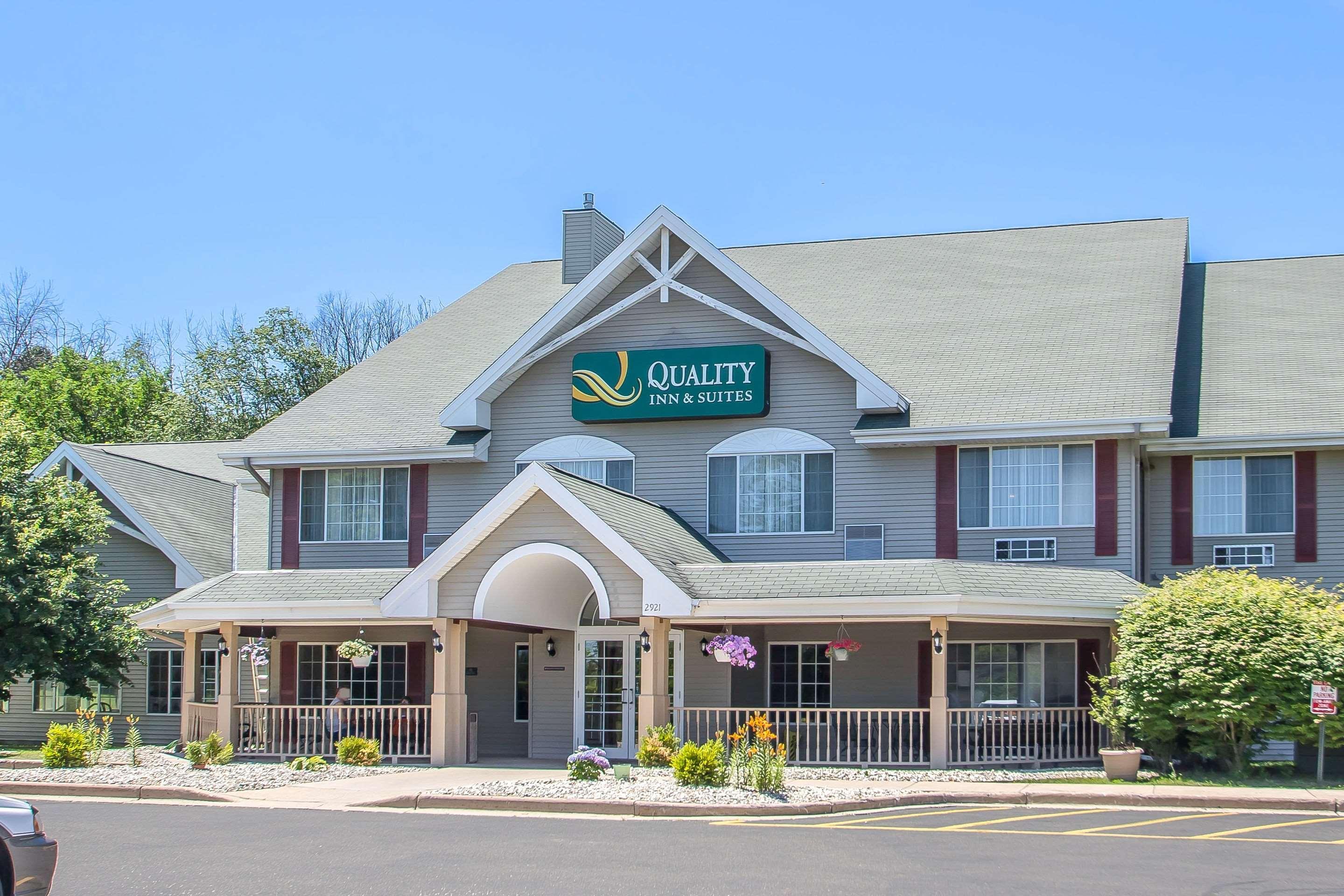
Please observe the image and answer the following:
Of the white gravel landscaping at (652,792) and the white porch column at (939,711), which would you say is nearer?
the white gravel landscaping at (652,792)

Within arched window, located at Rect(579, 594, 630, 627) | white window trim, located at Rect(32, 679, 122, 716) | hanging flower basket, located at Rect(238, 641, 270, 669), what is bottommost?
white window trim, located at Rect(32, 679, 122, 716)

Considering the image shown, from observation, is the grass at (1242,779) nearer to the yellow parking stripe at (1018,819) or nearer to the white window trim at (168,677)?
the yellow parking stripe at (1018,819)

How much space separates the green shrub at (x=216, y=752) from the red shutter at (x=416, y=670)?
540cm

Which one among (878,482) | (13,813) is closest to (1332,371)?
(878,482)

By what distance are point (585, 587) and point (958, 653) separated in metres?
6.39

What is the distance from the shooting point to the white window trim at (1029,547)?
24.4 m

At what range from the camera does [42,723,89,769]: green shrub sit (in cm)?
2175

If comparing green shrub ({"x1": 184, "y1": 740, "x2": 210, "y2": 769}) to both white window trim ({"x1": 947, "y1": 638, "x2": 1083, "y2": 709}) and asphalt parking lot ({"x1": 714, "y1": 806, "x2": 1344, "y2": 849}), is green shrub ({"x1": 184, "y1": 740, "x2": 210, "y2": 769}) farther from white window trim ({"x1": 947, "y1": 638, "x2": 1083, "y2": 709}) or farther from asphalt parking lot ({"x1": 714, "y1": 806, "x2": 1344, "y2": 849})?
white window trim ({"x1": 947, "y1": 638, "x2": 1083, "y2": 709})

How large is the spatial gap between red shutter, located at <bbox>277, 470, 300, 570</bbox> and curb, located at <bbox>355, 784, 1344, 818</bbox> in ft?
35.1

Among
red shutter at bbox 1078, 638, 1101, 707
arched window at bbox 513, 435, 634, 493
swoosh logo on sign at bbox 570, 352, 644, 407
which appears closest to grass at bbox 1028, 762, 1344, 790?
red shutter at bbox 1078, 638, 1101, 707

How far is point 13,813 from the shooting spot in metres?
9.91

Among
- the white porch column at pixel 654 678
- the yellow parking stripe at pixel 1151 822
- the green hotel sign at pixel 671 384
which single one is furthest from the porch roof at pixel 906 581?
the yellow parking stripe at pixel 1151 822

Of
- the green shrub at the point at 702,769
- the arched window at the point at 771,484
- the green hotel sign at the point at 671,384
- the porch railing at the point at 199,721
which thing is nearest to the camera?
the green shrub at the point at 702,769

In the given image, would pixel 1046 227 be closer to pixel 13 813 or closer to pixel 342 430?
pixel 342 430
